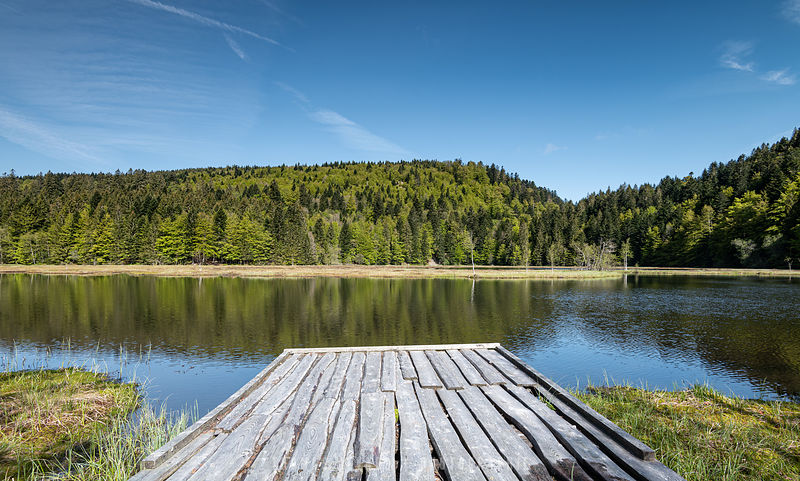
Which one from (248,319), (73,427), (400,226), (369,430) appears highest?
(400,226)

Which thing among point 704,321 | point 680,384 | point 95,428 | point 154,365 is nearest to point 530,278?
point 704,321

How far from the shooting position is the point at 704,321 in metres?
26.2

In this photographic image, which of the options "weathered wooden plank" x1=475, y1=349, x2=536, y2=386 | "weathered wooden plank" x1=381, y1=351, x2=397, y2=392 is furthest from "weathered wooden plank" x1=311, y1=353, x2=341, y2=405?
"weathered wooden plank" x1=475, y1=349, x2=536, y2=386

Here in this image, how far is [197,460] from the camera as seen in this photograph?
12.8 feet

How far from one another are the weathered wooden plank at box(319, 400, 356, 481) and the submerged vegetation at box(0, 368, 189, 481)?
357 centimetres

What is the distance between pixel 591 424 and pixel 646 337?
20.6 m

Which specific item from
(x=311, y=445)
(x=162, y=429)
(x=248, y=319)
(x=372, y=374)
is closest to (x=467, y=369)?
(x=372, y=374)

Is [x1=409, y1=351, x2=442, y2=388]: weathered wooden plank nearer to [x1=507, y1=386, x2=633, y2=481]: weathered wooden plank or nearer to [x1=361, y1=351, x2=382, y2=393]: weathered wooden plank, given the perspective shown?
[x1=361, y1=351, x2=382, y2=393]: weathered wooden plank

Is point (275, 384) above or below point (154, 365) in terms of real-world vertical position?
above

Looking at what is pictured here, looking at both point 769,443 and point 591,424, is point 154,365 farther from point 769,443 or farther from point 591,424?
point 769,443

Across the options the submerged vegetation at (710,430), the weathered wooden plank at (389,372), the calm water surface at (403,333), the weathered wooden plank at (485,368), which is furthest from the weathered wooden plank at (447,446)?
the calm water surface at (403,333)

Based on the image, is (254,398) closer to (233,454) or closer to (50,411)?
(233,454)

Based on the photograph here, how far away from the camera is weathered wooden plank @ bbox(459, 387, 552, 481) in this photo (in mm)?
3670

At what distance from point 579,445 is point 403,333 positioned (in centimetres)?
1786
